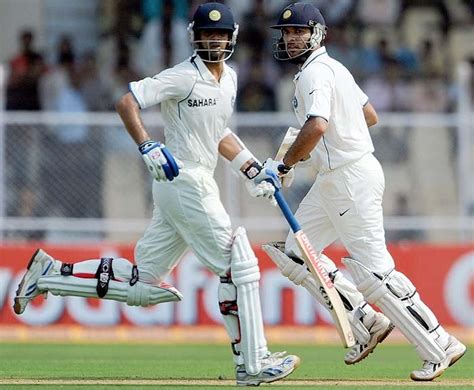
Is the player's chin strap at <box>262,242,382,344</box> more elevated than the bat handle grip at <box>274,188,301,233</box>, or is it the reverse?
the bat handle grip at <box>274,188,301,233</box>

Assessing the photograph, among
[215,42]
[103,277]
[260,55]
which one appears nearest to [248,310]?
[103,277]

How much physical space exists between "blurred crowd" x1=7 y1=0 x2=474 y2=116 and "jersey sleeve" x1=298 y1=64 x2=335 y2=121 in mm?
6929

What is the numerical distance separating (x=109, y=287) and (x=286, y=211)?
3.73ft

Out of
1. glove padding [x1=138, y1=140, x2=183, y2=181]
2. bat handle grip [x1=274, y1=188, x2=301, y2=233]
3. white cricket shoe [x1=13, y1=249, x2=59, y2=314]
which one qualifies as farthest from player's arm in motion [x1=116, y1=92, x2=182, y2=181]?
white cricket shoe [x1=13, y1=249, x2=59, y2=314]

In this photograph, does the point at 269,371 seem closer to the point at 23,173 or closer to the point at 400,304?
the point at 400,304

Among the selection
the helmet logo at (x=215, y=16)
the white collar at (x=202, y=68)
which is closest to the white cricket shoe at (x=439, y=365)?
the white collar at (x=202, y=68)

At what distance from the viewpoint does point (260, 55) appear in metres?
15.8

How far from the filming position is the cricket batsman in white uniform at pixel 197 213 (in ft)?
24.9

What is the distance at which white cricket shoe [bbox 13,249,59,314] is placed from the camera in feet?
26.7

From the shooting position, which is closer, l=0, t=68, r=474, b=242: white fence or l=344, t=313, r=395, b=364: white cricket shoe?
l=344, t=313, r=395, b=364: white cricket shoe

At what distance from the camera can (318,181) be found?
8.32 m

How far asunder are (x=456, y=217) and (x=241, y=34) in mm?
3625

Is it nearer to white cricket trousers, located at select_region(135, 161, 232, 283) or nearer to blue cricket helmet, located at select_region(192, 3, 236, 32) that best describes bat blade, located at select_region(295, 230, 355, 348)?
white cricket trousers, located at select_region(135, 161, 232, 283)

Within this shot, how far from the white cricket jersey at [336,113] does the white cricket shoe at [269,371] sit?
1.24 meters
